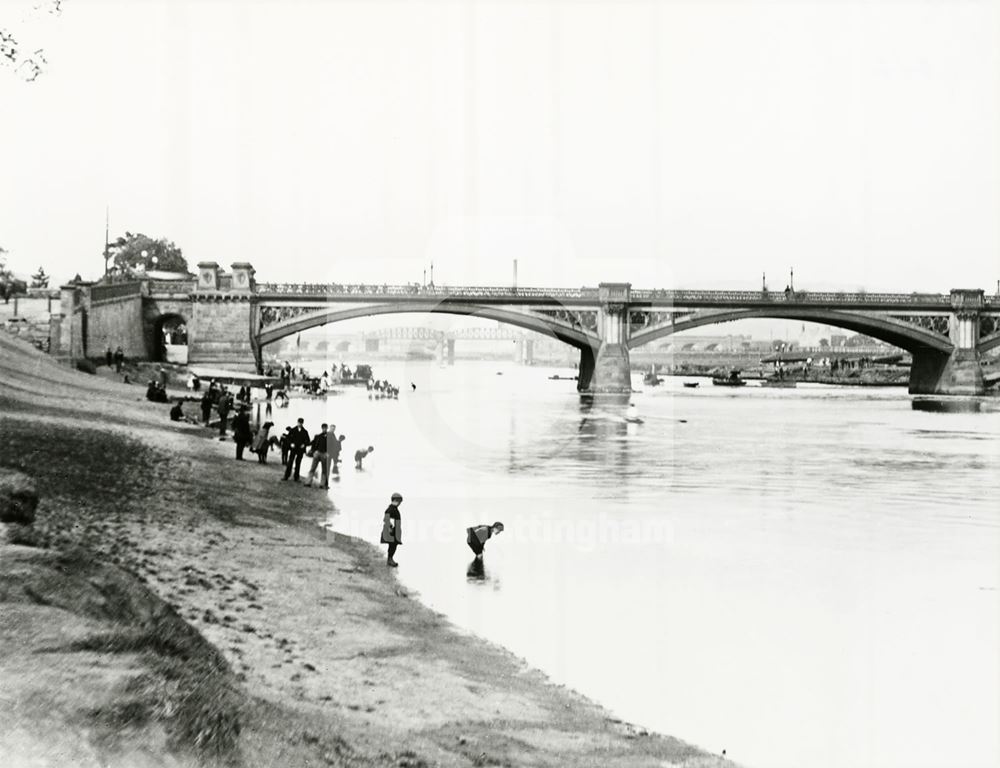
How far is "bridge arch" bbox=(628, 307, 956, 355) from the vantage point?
79.4 meters

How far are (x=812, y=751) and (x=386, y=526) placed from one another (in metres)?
7.88

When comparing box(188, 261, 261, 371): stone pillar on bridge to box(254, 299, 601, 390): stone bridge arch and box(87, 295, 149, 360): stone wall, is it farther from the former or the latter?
box(87, 295, 149, 360): stone wall

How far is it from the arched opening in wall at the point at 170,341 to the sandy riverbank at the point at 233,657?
5861 centimetres

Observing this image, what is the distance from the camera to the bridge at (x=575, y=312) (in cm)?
7356

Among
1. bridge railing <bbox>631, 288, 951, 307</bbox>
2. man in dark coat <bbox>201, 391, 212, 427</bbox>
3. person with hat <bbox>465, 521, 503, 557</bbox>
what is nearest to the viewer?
person with hat <bbox>465, 521, 503, 557</bbox>

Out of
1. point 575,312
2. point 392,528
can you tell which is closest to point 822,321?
point 575,312

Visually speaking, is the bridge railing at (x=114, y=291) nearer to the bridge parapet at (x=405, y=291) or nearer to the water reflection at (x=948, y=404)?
the bridge parapet at (x=405, y=291)

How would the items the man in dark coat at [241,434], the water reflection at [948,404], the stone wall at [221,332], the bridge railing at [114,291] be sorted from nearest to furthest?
1. the man in dark coat at [241,434]
2. the bridge railing at [114,291]
3. the water reflection at [948,404]
4. the stone wall at [221,332]

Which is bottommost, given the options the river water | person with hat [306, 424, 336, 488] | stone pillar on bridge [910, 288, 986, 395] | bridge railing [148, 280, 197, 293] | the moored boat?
the river water

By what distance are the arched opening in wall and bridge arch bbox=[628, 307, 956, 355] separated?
116 feet

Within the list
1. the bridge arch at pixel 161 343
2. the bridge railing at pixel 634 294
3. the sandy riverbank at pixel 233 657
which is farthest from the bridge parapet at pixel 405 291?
the sandy riverbank at pixel 233 657

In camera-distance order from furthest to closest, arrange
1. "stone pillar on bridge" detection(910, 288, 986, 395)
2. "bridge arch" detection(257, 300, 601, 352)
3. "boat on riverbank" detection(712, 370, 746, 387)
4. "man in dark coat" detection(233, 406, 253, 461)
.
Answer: "boat on riverbank" detection(712, 370, 746, 387)
"stone pillar on bridge" detection(910, 288, 986, 395)
"bridge arch" detection(257, 300, 601, 352)
"man in dark coat" detection(233, 406, 253, 461)

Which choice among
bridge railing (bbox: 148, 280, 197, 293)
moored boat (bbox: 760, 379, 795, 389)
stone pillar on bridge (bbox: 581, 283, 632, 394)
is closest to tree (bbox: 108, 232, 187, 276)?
bridge railing (bbox: 148, 280, 197, 293)

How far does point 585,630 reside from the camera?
12.5m
